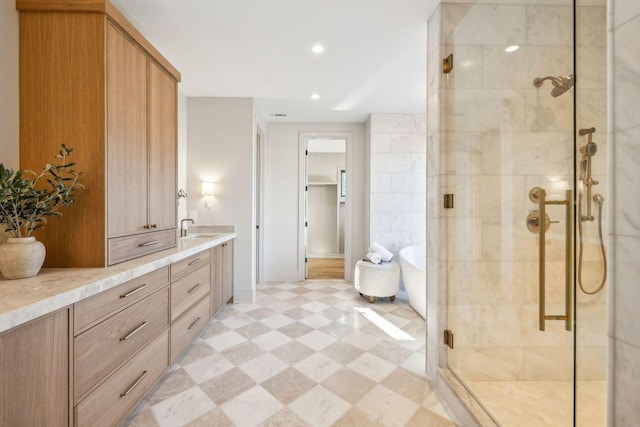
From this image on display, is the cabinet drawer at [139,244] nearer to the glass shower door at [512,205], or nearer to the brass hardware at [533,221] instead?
the glass shower door at [512,205]

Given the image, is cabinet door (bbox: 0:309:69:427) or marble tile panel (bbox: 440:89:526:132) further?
marble tile panel (bbox: 440:89:526:132)

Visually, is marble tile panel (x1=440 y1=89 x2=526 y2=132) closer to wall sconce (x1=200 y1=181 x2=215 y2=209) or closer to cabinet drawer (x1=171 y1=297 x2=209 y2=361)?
cabinet drawer (x1=171 y1=297 x2=209 y2=361)

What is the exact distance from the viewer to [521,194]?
1.54 meters

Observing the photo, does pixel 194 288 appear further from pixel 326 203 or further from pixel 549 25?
pixel 326 203

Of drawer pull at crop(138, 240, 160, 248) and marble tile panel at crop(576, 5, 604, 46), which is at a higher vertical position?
marble tile panel at crop(576, 5, 604, 46)

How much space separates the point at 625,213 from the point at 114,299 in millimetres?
1968

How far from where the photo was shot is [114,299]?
4.31 feet

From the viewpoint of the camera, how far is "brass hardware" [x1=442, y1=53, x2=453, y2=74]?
176 cm

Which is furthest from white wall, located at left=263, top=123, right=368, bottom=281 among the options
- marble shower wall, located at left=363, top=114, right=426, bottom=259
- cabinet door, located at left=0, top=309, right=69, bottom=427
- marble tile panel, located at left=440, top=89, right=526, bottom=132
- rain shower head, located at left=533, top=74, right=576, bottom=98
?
cabinet door, located at left=0, top=309, right=69, bottom=427

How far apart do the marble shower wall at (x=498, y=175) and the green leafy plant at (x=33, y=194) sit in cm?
209

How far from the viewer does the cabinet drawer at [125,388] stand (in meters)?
1.16

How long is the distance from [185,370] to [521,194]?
98.1 inches

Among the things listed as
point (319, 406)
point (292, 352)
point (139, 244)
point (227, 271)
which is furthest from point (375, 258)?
point (139, 244)

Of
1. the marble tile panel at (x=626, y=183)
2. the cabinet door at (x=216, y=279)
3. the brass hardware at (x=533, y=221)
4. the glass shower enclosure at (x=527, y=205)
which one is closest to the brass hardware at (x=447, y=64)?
the glass shower enclosure at (x=527, y=205)
